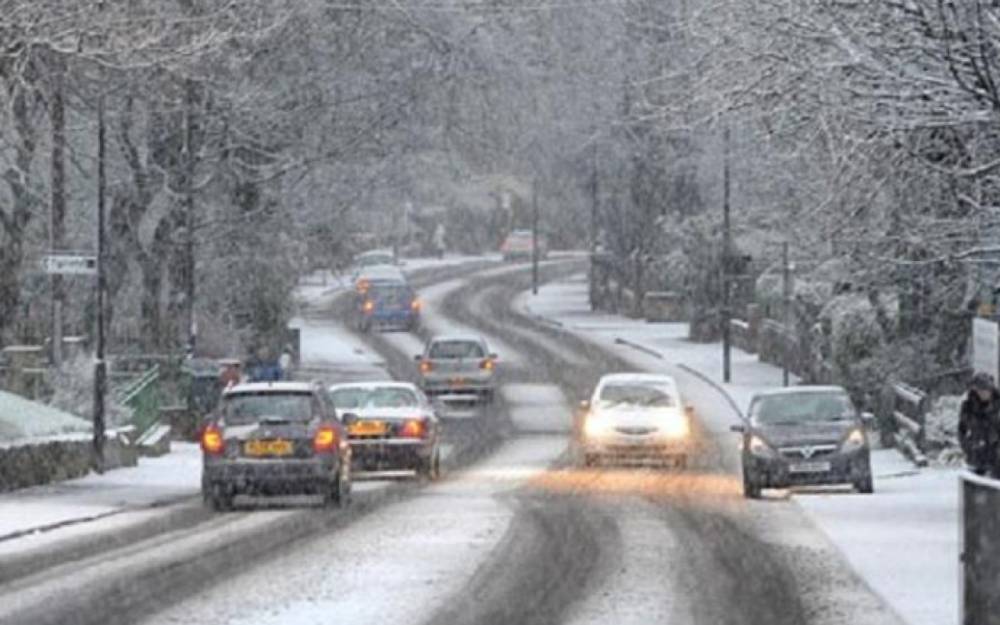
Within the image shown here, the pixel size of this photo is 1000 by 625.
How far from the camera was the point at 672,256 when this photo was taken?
8419cm

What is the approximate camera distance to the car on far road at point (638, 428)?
42844mm

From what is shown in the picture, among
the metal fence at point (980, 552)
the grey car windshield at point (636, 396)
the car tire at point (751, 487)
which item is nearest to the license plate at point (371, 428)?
the grey car windshield at point (636, 396)

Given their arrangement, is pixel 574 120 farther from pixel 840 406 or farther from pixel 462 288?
pixel 840 406

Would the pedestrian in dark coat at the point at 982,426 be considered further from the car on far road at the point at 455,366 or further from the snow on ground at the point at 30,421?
the car on far road at the point at 455,366

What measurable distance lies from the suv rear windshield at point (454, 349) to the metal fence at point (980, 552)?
144ft

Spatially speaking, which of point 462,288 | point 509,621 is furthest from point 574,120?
point 509,621

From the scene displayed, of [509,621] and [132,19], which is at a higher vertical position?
[132,19]

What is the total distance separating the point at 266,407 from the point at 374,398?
822cm

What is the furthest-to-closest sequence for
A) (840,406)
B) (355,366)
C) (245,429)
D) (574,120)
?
(574,120)
(355,366)
(840,406)
(245,429)

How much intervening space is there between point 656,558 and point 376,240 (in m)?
102

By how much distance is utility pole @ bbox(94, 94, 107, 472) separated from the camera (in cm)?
3681

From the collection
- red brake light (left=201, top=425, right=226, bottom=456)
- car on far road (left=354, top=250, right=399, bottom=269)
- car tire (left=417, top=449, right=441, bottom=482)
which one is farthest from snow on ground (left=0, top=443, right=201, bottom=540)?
car on far road (left=354, top=250, right=399, bottom=269)

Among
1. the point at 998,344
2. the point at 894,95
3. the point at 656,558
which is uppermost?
the point at 894,95

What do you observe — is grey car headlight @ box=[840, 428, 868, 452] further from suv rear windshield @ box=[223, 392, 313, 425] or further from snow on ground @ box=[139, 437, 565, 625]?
suv rear windshield @ box=[223, 392, 313, 425]
